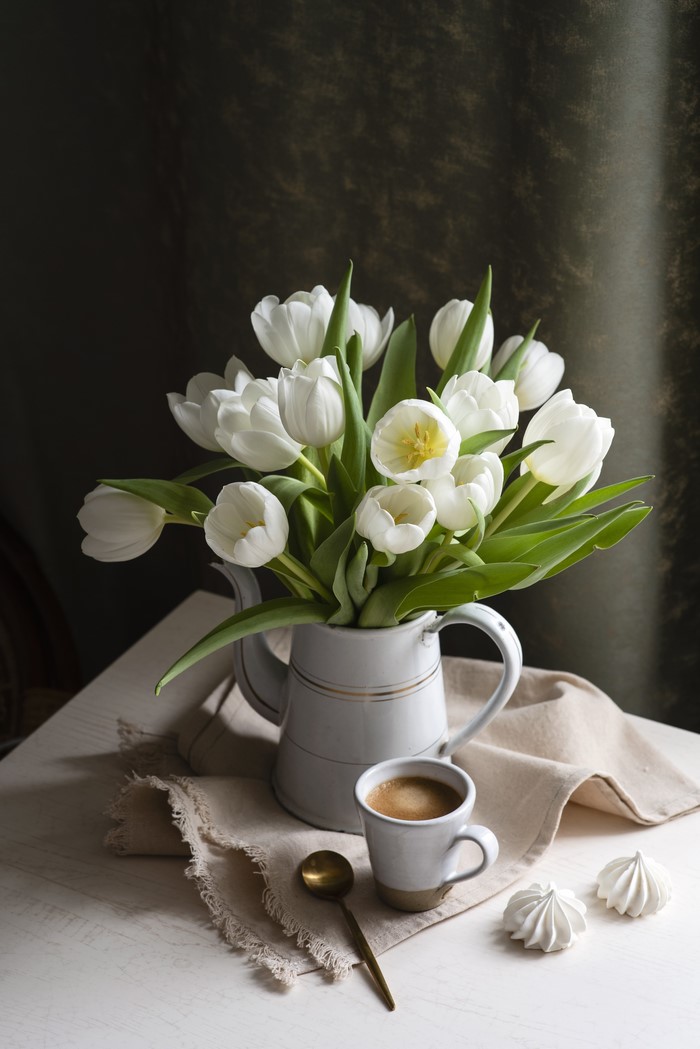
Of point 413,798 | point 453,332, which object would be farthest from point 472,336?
point 413,798

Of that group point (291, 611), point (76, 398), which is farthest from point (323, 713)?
point (76, 398)

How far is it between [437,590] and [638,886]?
268 mm

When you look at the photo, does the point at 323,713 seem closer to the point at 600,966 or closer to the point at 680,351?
the point at 600,966

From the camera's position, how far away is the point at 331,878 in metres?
0.79

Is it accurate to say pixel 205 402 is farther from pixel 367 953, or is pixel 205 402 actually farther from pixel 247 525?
pixel 367 953

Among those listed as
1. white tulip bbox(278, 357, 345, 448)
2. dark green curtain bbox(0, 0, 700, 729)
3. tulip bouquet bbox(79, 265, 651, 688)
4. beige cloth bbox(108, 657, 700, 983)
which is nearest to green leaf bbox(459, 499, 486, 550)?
tulip bouquet bbox(79, 265, 651, 688)

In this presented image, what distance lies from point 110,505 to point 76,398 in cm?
69

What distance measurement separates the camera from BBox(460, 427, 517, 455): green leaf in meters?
0.74

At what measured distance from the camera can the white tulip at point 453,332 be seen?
0.85 meters

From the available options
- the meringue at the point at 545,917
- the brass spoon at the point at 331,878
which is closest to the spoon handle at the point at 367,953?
the brass spoon at the point at 331,878

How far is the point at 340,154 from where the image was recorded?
119 cm

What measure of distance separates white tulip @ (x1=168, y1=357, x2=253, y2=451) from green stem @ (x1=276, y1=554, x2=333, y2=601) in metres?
0.10

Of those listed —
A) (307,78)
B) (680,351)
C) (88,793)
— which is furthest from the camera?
(307,78)

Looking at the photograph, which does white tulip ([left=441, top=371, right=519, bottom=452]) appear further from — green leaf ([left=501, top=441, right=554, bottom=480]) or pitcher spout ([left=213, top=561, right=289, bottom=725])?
pitcher spout ([left=213, top=561, right=289, bottom=725])
